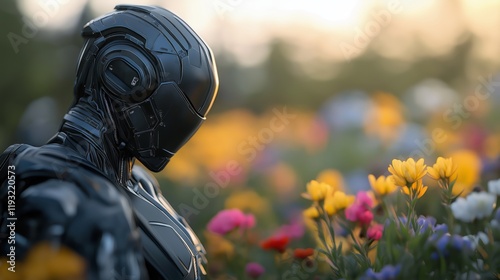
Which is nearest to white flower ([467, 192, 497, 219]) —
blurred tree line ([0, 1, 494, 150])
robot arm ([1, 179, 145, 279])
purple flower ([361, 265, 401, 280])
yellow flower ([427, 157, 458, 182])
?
yellow flower ([427, 157, 458, 182])

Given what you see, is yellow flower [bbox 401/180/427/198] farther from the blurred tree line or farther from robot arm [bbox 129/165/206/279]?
the blurred tree line

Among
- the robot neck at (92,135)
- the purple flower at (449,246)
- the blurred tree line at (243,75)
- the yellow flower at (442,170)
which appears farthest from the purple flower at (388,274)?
the blurred tree line at (243,75)

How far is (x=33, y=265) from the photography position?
1613mm

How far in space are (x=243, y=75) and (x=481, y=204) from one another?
1700 cm

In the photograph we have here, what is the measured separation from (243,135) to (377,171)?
319cm

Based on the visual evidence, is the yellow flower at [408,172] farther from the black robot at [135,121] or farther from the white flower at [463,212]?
the black robot at [135,121]

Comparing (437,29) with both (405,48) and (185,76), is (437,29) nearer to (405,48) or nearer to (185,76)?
(405,48)

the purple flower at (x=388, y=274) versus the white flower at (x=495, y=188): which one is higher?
the white flower at (x=495, y=188)

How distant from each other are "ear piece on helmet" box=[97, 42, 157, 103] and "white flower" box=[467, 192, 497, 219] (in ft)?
3.45

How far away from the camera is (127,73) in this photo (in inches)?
80.5

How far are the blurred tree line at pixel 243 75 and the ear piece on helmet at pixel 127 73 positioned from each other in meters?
5.25

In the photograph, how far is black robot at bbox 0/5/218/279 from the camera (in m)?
1.87

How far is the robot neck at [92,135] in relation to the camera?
2084 millimetres

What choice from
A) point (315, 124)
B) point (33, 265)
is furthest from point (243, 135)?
point (33, 265)
